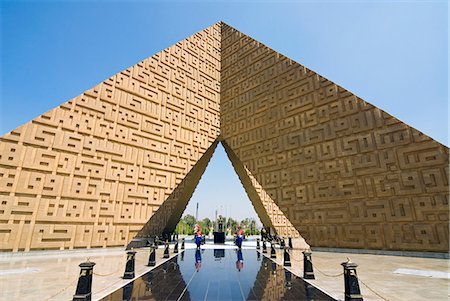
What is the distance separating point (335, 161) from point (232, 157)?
25.6ft

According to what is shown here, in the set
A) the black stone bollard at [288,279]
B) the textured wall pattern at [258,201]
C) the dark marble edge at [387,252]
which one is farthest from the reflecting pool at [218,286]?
the textured wall pattern at [258,201]

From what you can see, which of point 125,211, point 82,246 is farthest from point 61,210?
point 125,211

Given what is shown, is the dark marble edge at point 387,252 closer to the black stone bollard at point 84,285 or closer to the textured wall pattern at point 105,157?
the textured wall pattern at point 105,157

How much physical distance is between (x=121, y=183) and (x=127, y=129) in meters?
2.83

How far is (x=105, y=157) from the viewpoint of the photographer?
37.8 ft

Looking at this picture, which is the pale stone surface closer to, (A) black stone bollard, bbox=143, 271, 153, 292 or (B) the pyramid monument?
(B) the pyramid monument

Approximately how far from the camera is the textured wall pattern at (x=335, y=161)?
29.3 feet

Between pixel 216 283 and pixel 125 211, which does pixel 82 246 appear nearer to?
pixel 125 211

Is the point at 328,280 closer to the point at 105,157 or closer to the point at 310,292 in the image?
the point at 310,292

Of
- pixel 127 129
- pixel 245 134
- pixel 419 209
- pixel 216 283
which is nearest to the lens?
pixel 216 283

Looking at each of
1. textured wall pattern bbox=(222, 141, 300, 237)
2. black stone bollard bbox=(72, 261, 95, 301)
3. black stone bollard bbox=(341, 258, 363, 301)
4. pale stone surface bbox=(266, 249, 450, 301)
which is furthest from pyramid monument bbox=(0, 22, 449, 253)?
black stone bollard bbox=(72, 261, 95, 301)

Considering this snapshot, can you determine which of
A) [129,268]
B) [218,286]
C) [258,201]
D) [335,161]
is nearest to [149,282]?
[129,268]

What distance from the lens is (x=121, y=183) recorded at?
1176 centimetres

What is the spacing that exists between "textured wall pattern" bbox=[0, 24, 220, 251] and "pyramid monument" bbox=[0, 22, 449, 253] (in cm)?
5
